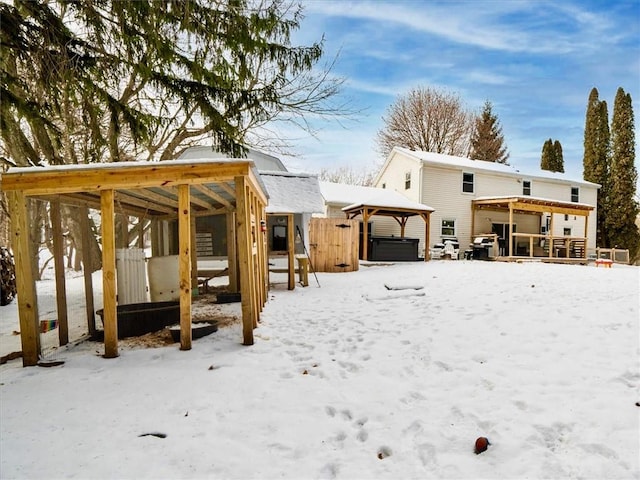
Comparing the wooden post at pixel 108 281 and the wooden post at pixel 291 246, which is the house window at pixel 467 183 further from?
the wooden post at pixel 108 281

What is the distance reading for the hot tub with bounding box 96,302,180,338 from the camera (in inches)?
186

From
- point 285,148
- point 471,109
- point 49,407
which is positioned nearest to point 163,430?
point 49,407

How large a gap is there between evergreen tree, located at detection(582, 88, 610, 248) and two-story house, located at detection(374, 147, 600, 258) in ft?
12.8

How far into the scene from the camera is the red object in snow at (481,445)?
2207 mm

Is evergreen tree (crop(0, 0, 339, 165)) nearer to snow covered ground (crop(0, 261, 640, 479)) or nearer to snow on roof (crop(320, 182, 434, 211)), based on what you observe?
snow covered ground (crop(0, 261, 640, 479))

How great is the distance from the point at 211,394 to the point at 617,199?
96.4 ft

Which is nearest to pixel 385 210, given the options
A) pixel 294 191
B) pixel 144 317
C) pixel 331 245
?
pixel 331 245

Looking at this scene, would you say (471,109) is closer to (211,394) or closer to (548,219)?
(548,219)

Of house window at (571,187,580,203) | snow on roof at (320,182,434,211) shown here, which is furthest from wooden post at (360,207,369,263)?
house window at (571,187,580,203)

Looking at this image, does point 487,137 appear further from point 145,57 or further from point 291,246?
point 145,57

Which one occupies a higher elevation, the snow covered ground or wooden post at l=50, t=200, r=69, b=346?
wooden post at l=50, t=200, r=69, b=346

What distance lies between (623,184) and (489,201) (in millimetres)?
13602

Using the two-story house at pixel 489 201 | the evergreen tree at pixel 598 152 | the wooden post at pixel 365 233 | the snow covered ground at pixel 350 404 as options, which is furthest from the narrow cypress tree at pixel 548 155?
the snow covered ground at pixel 350 404

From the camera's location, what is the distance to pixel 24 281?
382 cm
